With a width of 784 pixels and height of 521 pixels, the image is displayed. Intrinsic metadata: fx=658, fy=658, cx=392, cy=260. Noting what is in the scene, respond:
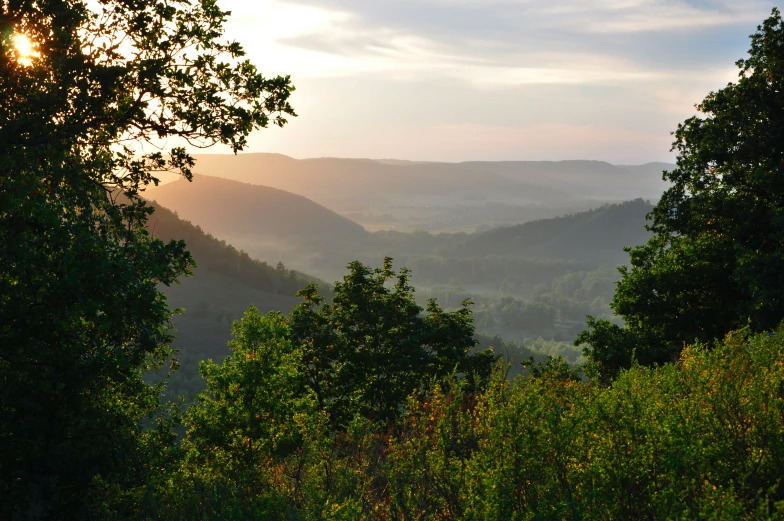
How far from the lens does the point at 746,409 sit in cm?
1071

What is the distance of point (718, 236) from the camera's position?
3238cm

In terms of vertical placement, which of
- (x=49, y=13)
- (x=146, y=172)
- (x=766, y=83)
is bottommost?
(x=146, y=172)

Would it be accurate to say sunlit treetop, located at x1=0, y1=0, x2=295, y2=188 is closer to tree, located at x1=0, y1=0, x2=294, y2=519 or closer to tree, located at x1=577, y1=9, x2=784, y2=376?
tree, located at x1=0, y1=0, x2=294, y2=519

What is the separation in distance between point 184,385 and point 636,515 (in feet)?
353

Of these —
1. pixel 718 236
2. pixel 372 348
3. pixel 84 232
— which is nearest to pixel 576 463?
pixel 84 232

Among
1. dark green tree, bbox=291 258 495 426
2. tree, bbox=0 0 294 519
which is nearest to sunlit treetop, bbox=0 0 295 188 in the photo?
tree, bbox=0 0 294 519

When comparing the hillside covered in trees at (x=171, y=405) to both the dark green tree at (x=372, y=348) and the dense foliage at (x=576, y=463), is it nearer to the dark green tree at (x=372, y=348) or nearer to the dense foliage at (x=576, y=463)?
the dense foliage at (x=576, y=463)

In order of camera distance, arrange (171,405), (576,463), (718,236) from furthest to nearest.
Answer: (718,236)
(171,405)
(576,463)

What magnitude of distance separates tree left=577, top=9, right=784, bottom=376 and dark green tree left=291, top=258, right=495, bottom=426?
7.57 metres

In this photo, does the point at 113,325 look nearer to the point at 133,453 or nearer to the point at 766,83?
the point at 133,453

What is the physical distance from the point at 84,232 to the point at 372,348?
27.3 meters

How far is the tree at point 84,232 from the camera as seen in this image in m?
11.0

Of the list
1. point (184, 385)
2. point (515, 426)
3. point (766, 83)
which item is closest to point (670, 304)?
point (766, 83)

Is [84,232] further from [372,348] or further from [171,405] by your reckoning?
[372,348]
